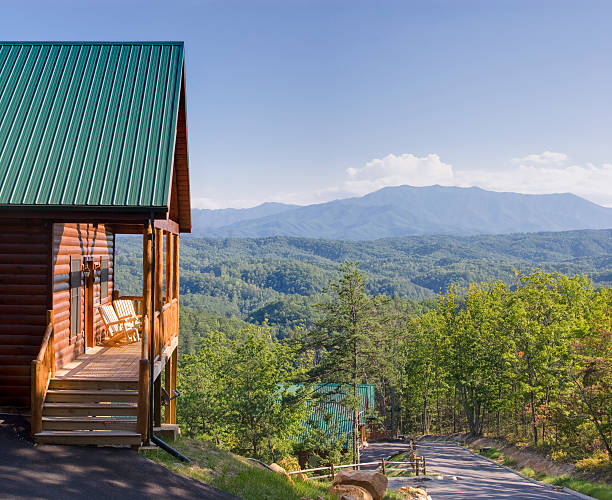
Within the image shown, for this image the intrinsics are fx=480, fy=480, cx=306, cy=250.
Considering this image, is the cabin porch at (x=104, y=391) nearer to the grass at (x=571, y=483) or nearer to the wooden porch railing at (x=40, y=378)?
the wooden porch railing at (x=40, y=378)

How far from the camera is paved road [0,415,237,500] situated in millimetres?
6742

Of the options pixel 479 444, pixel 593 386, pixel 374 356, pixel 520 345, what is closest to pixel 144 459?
pixel 374 356

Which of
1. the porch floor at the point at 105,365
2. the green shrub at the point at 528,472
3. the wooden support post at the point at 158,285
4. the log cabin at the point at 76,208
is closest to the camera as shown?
the log cabin at the point at 76,208

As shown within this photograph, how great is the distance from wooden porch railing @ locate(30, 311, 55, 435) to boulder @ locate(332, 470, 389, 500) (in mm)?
7641

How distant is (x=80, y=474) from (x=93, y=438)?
863mm

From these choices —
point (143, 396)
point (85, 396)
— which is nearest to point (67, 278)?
point (85, 396)

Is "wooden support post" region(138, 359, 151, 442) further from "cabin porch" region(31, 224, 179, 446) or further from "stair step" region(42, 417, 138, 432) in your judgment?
"stair step" region(42, 417, 138, 432)

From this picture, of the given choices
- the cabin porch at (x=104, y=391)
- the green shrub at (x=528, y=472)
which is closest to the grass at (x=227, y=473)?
the cabin porch at (x=104, y=391)

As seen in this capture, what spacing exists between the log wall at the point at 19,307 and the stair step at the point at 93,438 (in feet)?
4.14

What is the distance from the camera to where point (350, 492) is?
39.0 feet

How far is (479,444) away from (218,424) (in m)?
18.9

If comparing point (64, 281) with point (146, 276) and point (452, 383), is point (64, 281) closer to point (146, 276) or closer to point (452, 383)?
point (146, 276)

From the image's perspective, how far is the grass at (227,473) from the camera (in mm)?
8602

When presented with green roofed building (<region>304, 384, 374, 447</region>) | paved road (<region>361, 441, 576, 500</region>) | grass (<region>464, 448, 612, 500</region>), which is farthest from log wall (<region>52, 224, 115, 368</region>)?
grass (<region>464, 448, 612, 500</region>)
